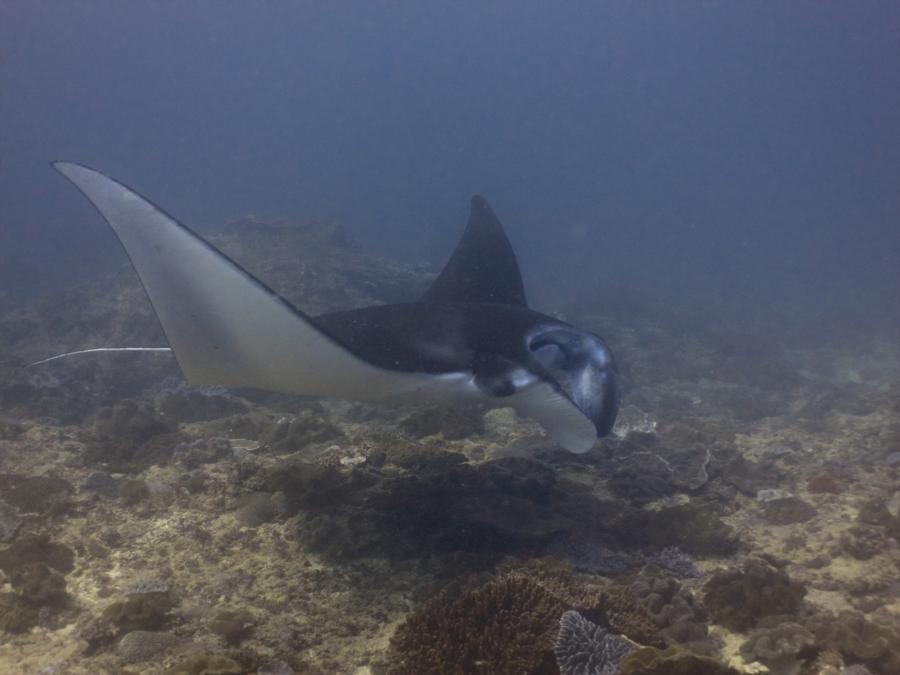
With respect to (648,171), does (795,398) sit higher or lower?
lower

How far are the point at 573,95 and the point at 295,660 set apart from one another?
188m

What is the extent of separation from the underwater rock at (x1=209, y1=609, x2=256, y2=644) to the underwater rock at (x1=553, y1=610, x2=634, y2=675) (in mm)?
1870

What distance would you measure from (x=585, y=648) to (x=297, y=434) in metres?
4.78

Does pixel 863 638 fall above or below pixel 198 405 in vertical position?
above

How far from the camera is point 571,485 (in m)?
5.54

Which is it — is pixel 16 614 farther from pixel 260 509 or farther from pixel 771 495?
pixel 771 495

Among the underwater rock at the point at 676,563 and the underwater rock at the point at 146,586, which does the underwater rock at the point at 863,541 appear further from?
the underwater rock at the point at 146,586

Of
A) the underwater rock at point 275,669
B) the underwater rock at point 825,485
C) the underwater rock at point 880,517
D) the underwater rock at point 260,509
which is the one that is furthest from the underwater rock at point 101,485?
the underwater rock at point 825,485

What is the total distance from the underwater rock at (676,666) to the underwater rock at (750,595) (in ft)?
3.96

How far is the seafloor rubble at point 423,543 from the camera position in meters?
2.88

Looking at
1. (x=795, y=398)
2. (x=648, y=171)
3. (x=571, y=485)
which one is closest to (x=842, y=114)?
(x=648, y=171)

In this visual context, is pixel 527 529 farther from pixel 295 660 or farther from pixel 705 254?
pixel 705 254

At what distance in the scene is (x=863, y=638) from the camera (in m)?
2.93

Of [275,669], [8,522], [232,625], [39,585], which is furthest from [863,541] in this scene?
[8,522]
